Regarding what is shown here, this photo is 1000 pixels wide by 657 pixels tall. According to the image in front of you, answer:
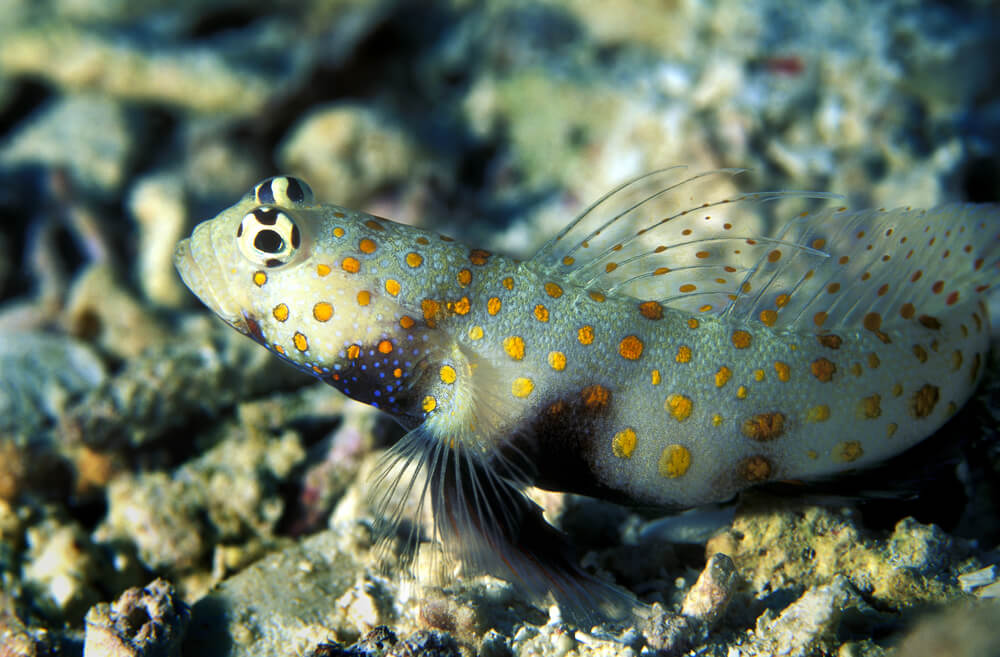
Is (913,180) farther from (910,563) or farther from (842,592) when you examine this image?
(842,592)

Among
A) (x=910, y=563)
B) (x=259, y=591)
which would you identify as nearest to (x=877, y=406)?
(x=910, y=563)

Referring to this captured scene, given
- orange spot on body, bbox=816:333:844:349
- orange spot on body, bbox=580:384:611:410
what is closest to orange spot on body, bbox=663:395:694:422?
orange spot on body, bbox=580:384:611:410

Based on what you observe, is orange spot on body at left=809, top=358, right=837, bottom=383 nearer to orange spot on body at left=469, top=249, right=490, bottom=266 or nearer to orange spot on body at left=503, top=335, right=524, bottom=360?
orange spot on body at left=503, top=335, right=524, bottom=360

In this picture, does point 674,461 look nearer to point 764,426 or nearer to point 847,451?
point 764,426

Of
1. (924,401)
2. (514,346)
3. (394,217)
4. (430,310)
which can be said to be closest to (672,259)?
(514,346)

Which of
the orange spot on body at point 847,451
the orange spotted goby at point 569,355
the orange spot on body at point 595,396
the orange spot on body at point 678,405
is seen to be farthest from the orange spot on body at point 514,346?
the orange spot on body at point 847,451
